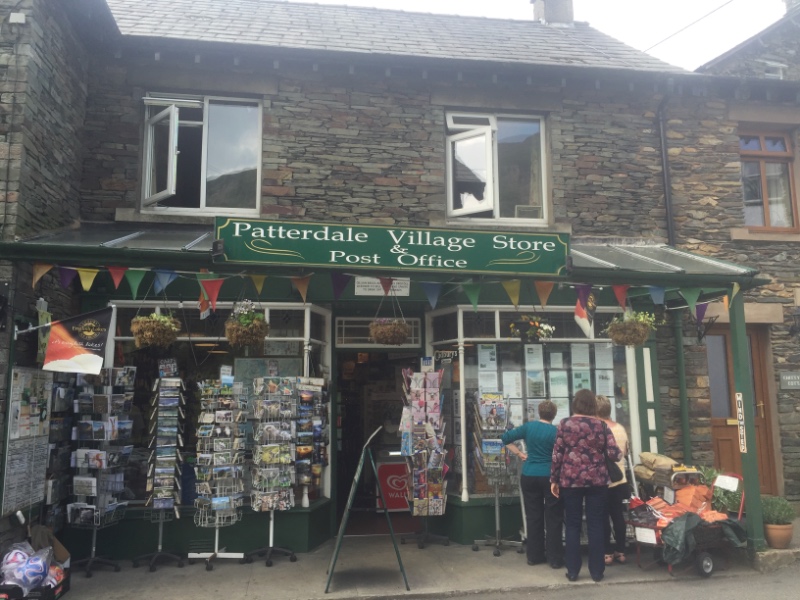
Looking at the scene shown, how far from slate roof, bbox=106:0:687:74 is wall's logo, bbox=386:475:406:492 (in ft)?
19.4

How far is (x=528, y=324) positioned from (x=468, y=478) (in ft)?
6.89

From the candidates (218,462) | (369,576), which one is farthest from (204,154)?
(369,576)

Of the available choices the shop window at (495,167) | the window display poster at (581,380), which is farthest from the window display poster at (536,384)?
the shop window at (495,167)

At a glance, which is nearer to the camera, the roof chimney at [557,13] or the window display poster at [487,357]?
the window display poster at [487,357]

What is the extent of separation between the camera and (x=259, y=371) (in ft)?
25.6

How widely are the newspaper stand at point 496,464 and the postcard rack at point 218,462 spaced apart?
9.36 ft

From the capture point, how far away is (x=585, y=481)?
6.09m

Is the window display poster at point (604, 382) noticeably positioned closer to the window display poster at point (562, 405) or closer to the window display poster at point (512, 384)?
the window display poster at point (562, 405)

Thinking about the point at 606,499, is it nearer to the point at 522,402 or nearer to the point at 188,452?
the point at 522,402

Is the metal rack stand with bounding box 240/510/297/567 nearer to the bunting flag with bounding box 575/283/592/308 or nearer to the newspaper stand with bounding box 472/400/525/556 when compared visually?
the newspaper stand with bounding box 472/400/525/556

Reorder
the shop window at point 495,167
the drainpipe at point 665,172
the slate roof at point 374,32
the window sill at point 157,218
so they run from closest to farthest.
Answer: the window sill at point 157,218
the slate roof at point 374,32
the shop window at point 495,167
the drainpipe at point 665,172

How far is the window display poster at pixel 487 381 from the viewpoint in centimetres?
805

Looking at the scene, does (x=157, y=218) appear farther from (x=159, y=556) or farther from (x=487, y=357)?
(x=487, y=357)

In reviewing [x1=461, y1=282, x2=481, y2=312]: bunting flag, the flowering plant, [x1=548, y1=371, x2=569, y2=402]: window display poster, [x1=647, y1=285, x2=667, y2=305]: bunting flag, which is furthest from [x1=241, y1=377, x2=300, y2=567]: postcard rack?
[x1=647, y1=285, x2=667, y2=305]: bunting flag
